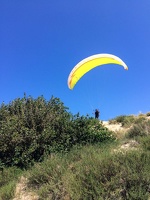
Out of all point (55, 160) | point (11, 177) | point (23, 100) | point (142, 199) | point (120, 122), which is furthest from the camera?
point (120, 122)

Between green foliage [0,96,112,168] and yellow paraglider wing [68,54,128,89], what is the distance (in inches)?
92.2

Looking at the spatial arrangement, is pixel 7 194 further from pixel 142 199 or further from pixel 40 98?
pixel 40 98

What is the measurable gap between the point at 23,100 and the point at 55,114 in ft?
5.94

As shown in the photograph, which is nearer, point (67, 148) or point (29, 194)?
point (29, 194)

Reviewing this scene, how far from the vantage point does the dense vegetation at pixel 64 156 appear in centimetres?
614

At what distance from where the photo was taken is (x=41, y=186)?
283 inches

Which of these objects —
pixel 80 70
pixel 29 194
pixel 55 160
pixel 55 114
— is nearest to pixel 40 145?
pixel 55 114

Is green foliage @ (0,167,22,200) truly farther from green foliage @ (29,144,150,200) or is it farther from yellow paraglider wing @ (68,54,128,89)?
yellow paraglider wing @ (68,54,128,89)

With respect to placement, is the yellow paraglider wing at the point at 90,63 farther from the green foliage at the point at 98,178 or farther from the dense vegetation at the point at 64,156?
the green foliage at the point at 98,178

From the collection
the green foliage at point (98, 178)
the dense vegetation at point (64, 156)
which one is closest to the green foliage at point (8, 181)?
the dense vegetation at point (64, 156)

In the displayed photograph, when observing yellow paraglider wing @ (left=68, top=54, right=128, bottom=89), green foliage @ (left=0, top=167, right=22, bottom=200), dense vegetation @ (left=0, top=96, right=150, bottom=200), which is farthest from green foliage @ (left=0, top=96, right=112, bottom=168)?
yellow paraglider wing @ (left=68, top=54, right=128, bottom=89)

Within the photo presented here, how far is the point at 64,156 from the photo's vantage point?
886cm

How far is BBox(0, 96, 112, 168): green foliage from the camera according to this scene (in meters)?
10.3

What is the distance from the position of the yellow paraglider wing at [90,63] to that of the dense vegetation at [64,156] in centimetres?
234
